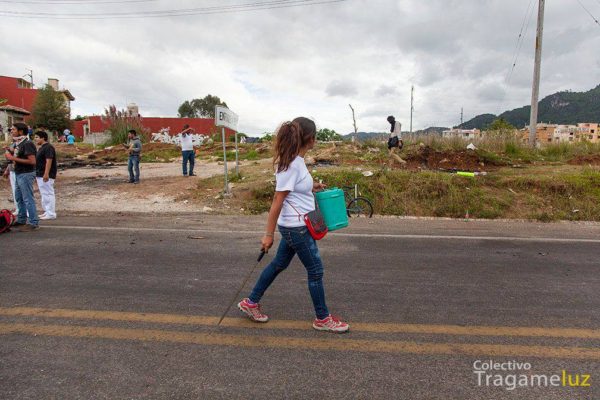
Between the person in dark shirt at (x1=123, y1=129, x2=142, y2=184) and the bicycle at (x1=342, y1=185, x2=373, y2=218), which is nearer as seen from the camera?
the bicycle at (x1=342, y1=185, x2=373, y2=218)

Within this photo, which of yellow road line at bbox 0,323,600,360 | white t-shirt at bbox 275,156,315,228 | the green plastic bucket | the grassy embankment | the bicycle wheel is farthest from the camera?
the grassy embankment

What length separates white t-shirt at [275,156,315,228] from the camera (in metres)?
3.22

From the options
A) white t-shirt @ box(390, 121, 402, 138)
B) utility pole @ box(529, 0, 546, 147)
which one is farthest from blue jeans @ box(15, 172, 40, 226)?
utility pole @ box(529, 0, 546, 147)

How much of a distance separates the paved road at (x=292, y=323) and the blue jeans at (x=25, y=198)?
3.75 feet

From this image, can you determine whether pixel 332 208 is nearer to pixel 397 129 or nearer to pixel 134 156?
pixel 397 129

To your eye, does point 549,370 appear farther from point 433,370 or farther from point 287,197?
point 287,197

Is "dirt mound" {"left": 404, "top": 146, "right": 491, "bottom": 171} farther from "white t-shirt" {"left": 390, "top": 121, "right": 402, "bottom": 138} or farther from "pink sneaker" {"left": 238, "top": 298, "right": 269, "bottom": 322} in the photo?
"pink sneaker" {"left": 238, "top": 298, "right": 269, "bottom": 322}

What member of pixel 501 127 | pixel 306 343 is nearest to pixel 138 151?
pixel 306 343

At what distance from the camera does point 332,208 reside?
3518 millimetres

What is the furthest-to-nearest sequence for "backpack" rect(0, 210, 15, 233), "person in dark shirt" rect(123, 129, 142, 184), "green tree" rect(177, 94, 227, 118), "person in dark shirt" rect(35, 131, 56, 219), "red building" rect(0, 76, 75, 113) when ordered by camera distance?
"green tree" rect(177, 94, 227, 118) < "red building" rect(0, 76, 75, 113) < "person in dark shirt" rect(123, 129, 142, 184) < "person in dark shirt" rect(35, 131, 56, 219) < "backpack" rect(0, 210, 15, 233)

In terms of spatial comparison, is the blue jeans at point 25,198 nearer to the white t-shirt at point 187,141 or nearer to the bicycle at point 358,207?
the bicycle at point 358,207

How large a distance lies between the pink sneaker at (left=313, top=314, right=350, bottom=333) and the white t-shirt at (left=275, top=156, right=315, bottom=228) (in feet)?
2.76

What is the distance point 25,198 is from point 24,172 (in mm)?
513

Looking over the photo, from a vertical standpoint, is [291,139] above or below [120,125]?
below
